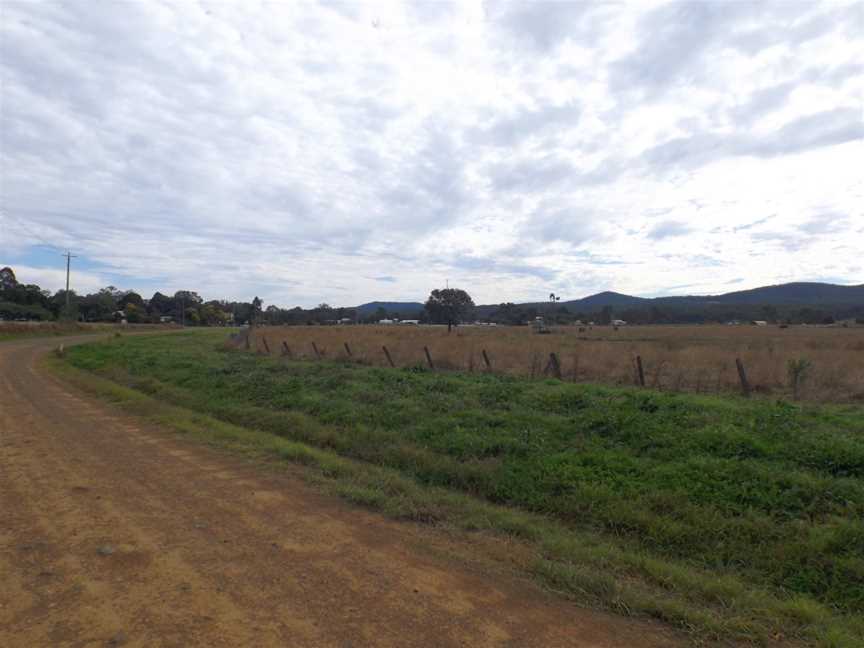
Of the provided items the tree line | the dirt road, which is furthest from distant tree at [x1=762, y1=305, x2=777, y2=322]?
the dirt road

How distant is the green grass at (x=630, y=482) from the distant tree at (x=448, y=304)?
5339 centimetres

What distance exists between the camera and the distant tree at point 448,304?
65.9 m

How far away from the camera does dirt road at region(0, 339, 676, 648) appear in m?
3.47

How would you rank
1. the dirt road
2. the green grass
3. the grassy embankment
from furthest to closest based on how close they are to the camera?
the grassy embankment, the green grass, the dirt road

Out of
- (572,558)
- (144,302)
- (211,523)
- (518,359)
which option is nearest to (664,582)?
(572,558)

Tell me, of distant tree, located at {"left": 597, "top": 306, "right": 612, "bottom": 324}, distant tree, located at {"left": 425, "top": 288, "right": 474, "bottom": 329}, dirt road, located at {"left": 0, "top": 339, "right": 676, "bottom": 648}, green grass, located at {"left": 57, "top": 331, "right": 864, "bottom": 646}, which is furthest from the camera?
distant tree, located at {"left": 597, "top": 306, "right": 612, "bottom": 324}

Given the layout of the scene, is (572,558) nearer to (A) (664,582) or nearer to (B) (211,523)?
(A) (664,582)

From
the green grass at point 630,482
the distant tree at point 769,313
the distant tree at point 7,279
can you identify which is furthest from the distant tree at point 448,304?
the distant tree at point 7,279

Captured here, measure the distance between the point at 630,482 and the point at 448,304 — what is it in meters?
60.3

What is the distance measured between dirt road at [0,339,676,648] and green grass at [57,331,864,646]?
57 centimetres

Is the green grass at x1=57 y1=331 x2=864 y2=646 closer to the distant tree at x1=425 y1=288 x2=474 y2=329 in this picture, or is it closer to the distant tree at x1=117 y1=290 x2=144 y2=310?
the distant tree at x1=425 y1=288 x2=474 y2=329

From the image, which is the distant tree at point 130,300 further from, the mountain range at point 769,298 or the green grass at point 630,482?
the green grass at point 630,482

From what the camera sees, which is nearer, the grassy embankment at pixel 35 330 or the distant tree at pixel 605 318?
the grassy embankment at pixel 35 330

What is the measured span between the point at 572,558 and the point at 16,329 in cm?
5741
